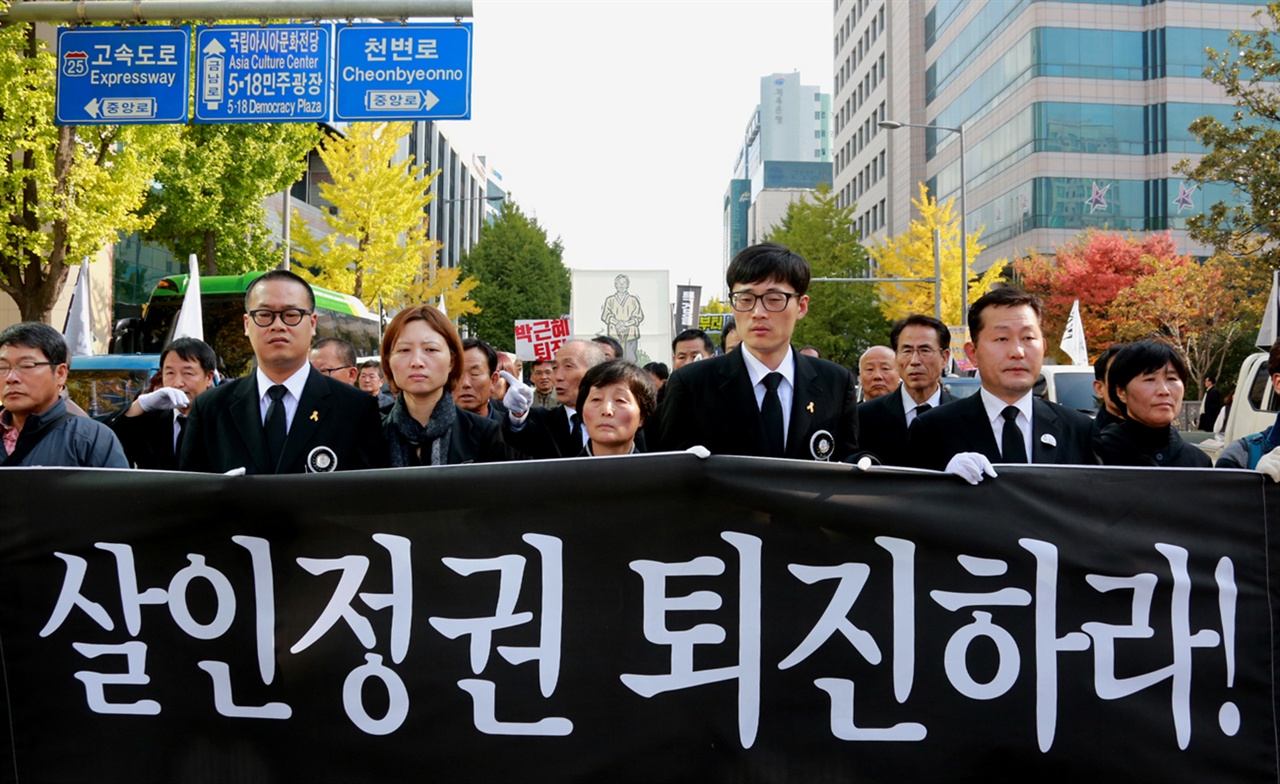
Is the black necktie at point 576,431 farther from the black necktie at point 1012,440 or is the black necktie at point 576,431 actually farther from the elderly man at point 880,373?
the black necktie at point 1012,440

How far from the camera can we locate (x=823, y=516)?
10.5 feet

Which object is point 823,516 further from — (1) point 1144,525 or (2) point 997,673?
(1) point 1144,525

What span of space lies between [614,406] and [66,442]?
2165 millimetres

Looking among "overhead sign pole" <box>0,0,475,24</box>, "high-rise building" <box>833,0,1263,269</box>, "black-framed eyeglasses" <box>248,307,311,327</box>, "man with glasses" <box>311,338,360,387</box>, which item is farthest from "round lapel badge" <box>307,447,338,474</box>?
"high-rise building" <box>833,0,1263,269</box>

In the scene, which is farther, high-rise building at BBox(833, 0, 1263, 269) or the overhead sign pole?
high-rise building at BBox(833, 0, 1263, 269)

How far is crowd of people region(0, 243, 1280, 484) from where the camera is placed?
153 inches

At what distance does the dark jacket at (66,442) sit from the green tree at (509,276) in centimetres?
5450

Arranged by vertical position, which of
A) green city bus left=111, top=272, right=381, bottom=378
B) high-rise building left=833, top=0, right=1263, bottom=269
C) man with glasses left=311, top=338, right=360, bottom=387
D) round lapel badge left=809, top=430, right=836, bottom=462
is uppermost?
high-rise building left=833, top=0, right=1263, bottom=269

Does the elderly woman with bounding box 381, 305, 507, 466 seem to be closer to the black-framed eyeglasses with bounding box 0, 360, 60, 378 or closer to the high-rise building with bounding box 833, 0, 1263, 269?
the black-framed eyeglasses with bounding box 0, 360, 60, 378

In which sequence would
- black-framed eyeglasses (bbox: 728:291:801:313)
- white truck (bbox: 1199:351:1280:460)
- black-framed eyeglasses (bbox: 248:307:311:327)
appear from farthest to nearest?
white truck (bbox: 1199:351:1280:460), black-framed eyeglasses (bbox: 248:307:311:327), black-framed eyeglasses (bbox: 728:291:801:313)

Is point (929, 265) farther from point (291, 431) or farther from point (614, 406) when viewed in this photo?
point (291, 431)

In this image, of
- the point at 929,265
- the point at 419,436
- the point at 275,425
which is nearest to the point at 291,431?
the point at 275,425

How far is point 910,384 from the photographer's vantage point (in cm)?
588

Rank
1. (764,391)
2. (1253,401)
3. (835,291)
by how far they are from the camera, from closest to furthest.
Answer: (764,391) → (1253,401) → (835,291)
